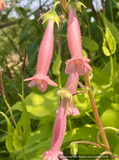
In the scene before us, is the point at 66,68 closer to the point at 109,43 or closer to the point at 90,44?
the point at 109,43

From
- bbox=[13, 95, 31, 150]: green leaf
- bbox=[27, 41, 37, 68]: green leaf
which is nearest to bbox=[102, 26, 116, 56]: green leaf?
bbox=[13, 95, 31, 150]: green leaf

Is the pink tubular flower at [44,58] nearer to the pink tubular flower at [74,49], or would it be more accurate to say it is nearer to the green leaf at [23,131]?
the pink tubular flower at [74,49]

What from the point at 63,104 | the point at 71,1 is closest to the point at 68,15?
the point at 71,1

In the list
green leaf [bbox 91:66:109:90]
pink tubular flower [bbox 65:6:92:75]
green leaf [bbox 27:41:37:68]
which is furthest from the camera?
green leaf [bbox 27:41:37:68]

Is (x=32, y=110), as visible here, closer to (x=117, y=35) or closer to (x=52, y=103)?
(x=52, y=103)

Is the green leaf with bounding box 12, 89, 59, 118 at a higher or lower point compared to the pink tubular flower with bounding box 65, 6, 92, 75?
lower

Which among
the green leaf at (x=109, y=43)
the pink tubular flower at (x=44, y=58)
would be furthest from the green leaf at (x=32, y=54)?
the pink tubular flower at (x=44, y=58)

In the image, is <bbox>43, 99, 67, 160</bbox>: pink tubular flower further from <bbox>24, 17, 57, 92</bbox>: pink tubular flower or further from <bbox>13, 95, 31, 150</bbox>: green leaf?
<bbox>13, 95, 31, 150</bbox>: green leaf
